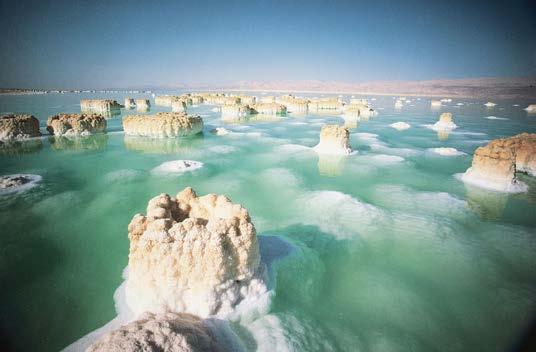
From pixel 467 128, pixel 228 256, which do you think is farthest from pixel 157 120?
pixel 467 128

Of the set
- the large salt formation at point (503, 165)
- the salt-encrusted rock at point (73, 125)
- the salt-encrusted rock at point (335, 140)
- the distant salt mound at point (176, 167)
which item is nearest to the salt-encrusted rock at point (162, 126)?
the salt-encrusted rock at point (73, 125)

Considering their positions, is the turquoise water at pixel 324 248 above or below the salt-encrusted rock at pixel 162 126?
below

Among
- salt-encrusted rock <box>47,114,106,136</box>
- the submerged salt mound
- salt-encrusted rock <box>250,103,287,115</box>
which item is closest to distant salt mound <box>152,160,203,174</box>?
the submerged salt mound

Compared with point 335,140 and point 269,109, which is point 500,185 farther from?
point 269,109

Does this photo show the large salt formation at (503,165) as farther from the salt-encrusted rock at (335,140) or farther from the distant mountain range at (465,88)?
the distant mountain range at (465,88)

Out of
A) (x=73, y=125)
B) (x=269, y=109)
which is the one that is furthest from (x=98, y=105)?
(x=269, y=109)

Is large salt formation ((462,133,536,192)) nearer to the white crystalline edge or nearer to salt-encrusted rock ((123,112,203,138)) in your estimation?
the white crystalline edge
